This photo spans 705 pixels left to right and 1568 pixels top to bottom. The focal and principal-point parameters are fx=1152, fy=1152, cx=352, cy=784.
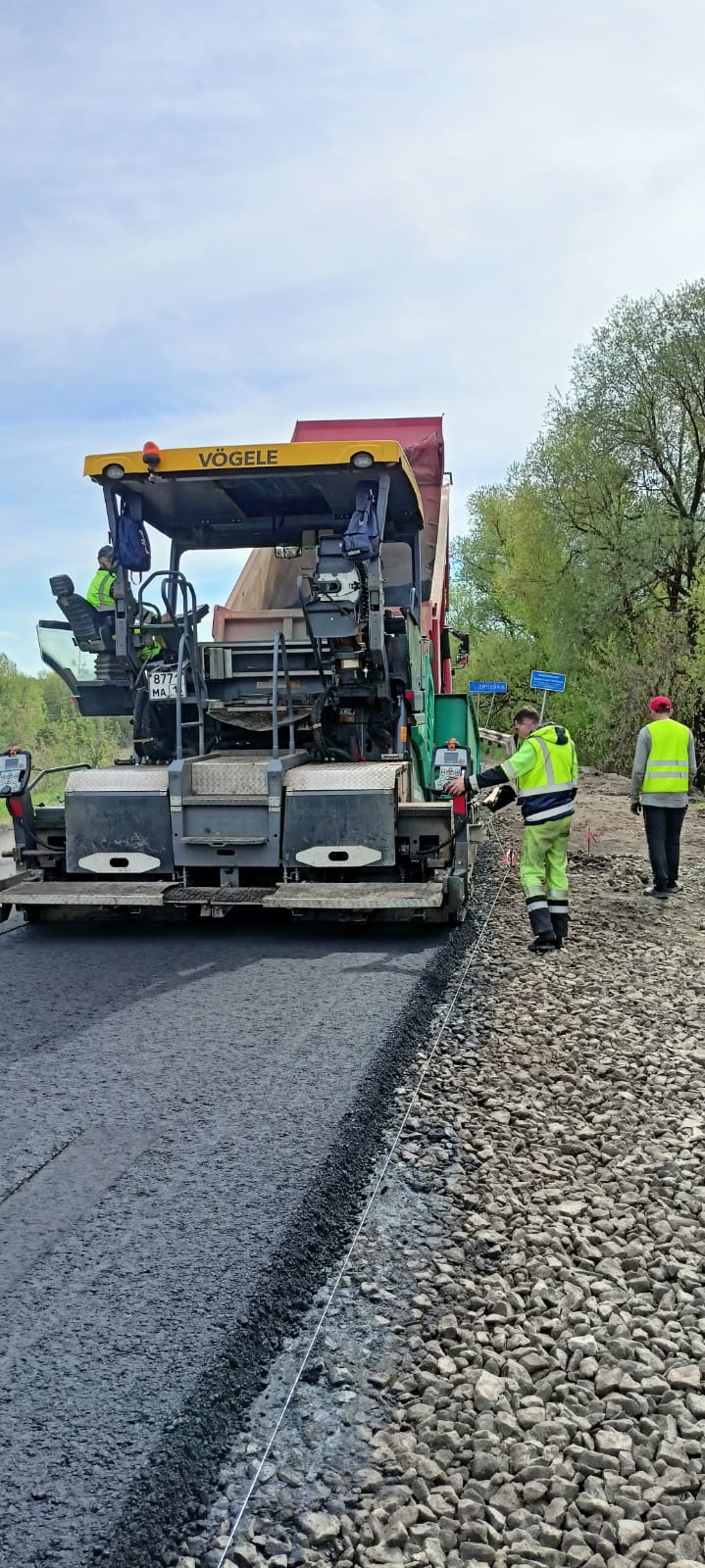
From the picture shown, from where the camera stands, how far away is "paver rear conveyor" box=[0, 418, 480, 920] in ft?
21.5

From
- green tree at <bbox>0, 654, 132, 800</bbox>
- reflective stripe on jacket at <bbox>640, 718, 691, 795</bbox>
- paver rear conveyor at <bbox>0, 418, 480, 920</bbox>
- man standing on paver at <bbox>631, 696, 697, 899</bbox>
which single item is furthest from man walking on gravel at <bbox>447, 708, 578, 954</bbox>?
green tree at <bbox>0, 654, 132, 800</bbox>

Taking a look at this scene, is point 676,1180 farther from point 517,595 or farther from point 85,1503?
point 517,595

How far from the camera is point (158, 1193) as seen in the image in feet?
11.0

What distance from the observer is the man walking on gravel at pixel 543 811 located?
6.54 metres

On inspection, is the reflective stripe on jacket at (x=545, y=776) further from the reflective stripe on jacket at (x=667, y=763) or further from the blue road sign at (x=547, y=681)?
the blue road sign at (x=547, y=681)

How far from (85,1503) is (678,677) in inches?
817

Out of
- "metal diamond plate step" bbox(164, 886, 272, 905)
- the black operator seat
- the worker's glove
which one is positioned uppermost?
the black operator seat

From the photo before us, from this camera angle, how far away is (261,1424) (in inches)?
93.3

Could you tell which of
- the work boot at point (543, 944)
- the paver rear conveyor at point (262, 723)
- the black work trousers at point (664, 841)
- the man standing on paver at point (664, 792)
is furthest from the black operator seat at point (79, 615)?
the black work trousers at point (664, 841)

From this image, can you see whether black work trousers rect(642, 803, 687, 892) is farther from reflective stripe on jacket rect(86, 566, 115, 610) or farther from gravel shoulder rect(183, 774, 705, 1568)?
reflective stripe on jacket rect(86, 566, 115, 610)

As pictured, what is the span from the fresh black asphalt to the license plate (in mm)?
1722

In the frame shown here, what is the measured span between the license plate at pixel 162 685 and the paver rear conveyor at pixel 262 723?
14mm

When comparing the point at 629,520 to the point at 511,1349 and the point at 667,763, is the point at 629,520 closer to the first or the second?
the point at 667,763

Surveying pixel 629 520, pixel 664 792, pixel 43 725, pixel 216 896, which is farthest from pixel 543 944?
pixel 43 725
